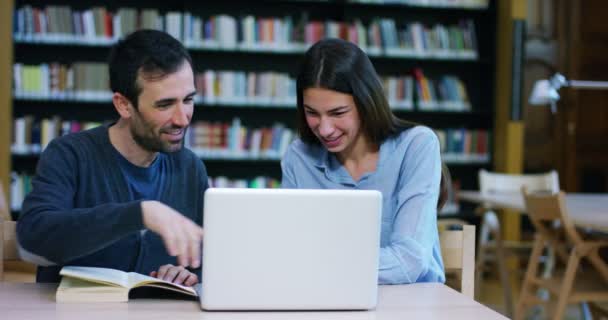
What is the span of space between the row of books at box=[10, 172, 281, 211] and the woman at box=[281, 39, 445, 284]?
119 inches

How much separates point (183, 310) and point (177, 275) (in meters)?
0.37

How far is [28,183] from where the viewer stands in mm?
4859

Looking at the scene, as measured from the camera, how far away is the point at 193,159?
184 centimetres

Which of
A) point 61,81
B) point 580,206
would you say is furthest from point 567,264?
point 61,81

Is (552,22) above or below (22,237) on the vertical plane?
above

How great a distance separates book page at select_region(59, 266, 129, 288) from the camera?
1.26 m

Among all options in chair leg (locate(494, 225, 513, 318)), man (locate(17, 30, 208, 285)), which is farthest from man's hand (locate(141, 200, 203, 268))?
chair leg (locate(494, 225, 513, 318))

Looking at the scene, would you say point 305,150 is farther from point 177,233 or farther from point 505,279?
point 505,279

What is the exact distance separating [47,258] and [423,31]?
427 centimetres

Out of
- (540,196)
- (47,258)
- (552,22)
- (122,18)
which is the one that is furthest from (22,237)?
(552,22)

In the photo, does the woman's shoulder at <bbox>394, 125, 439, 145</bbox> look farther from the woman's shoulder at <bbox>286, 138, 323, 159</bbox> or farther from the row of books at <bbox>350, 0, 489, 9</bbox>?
the row of books at <bbox>350, 0, 489, 9</bbox>

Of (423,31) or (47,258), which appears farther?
(423,31)

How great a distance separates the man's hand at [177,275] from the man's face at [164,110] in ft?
0.82

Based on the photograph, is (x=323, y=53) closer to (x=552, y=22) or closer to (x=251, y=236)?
(x=251, y=236)
